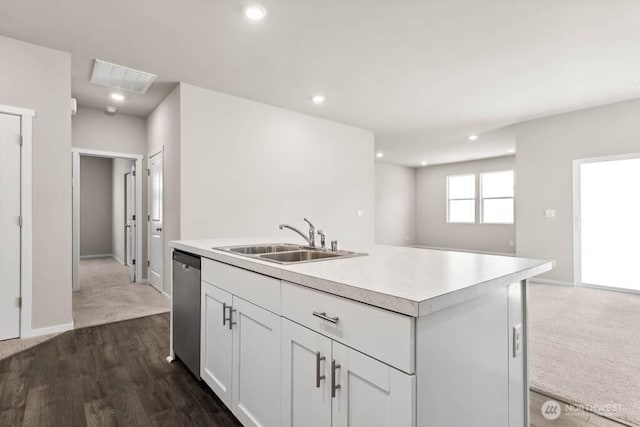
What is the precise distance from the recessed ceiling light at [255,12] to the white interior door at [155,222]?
265cm

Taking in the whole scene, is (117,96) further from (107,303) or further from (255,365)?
(255,365)

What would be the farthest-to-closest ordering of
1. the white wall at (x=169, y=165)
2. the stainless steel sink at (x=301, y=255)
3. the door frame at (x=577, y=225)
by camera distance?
the door frame at (x=577, y=225) < the white wall at (x=169, y=165) < the stainless steel sink at (x=301, y=255)

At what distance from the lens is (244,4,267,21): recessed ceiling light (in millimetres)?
2473

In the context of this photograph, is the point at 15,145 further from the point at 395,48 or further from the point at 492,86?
the point at 492,86

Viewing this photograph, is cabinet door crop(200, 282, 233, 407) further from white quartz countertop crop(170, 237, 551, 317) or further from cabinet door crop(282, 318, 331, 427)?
cabinet door crop(282, 318, 331, 427)

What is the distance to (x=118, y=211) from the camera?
7.92 metres

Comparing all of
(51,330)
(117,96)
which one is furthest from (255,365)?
(117,96)

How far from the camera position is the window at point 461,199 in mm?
9477

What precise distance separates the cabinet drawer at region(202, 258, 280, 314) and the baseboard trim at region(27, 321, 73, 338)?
218 centimetres

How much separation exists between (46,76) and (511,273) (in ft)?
13.4

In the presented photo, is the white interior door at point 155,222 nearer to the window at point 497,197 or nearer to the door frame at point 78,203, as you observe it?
the door frame at point 78,203

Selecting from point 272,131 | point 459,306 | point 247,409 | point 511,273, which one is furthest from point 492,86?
point 247,409

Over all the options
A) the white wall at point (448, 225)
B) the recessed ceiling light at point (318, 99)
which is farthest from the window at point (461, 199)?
the recessed ceiling light at point (318, 99)

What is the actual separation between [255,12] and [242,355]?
2450mm
